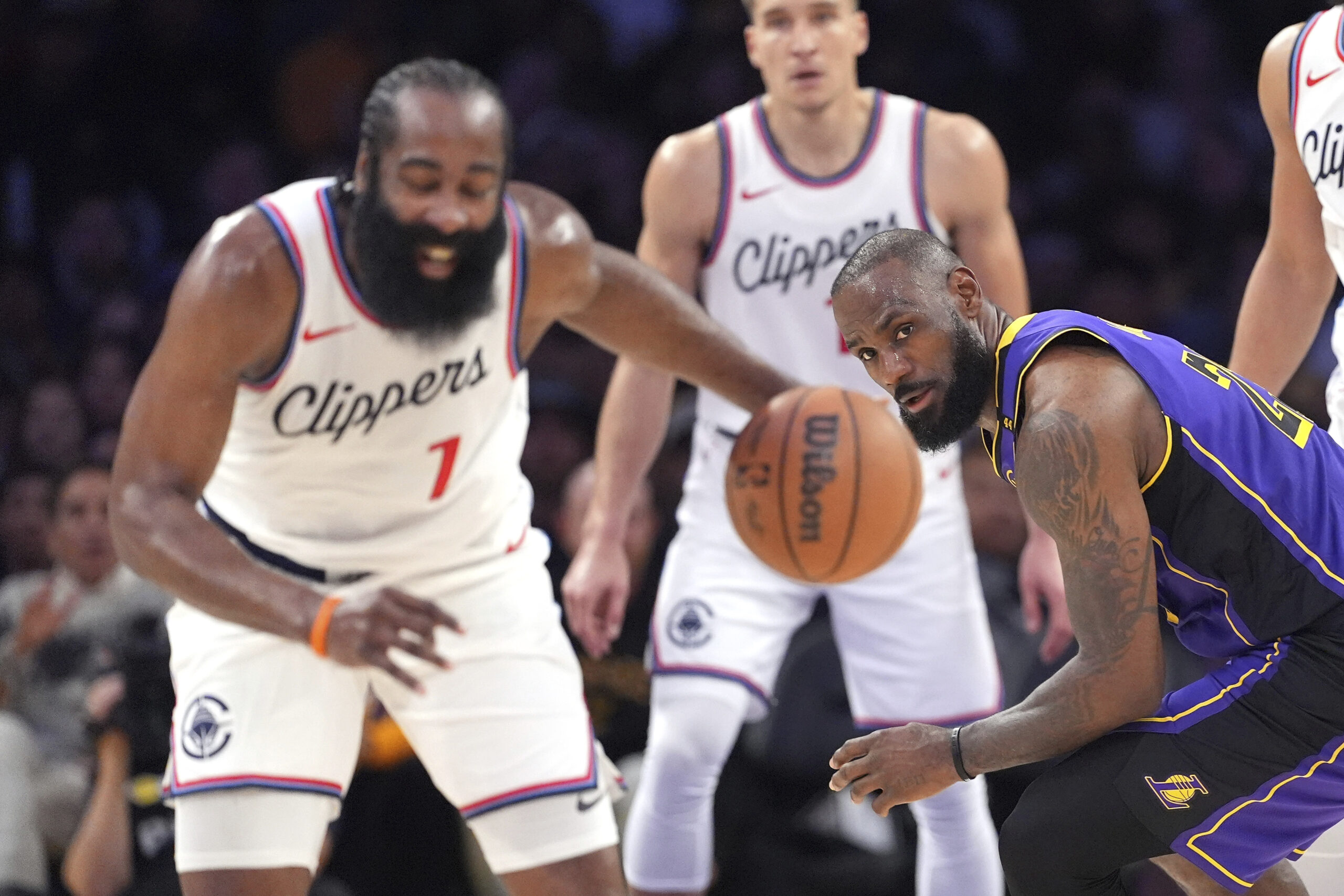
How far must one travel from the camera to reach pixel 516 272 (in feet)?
10.9

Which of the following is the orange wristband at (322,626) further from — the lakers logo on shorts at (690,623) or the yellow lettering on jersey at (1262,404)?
the yellow lettering on jersey at (1262,404)

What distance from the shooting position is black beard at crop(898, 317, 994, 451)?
2.72 meters

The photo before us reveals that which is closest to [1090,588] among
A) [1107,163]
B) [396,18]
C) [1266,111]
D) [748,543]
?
[748,543]

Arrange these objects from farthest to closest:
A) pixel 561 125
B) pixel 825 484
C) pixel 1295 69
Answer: pixel 561 125
pixel 825 484
pixel 1295 69

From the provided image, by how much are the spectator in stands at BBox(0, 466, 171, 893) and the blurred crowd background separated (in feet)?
3.40

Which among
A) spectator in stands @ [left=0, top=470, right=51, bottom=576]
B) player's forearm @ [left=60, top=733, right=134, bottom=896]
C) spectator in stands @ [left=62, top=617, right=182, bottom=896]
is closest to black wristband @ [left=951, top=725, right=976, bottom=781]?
spectator in stands @ [left=62, top=617, right=182, bottom=896]

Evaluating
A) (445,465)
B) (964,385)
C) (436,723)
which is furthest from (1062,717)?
(445,465)

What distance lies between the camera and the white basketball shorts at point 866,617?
399cm

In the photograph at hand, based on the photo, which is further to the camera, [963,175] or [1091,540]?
[963,175]

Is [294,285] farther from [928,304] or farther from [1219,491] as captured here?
[1219,491]

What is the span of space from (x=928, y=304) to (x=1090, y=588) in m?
0.56

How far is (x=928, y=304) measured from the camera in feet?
8.92

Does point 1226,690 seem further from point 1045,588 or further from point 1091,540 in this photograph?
point 1045,588

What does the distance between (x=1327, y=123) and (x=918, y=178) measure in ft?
3.60
